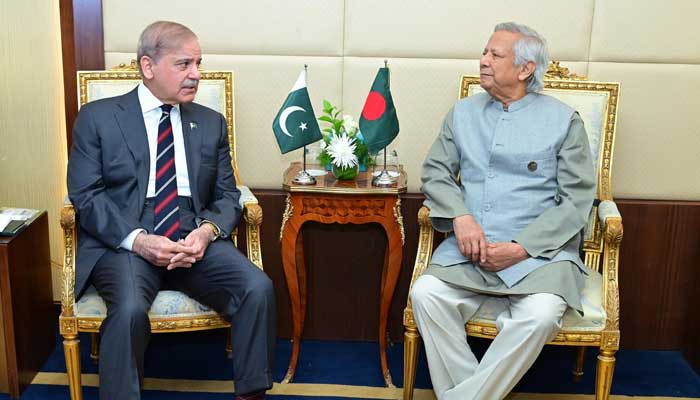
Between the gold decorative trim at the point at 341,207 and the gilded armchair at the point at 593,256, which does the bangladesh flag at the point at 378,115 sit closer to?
the gold decorative trim at the point at 341,207

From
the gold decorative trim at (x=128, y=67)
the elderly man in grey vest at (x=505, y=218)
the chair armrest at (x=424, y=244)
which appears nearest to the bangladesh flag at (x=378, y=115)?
the elderly man in grey vest at (x=505, y=218)

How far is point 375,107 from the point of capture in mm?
3186

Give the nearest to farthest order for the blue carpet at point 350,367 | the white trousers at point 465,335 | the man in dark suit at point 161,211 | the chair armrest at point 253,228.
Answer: the white trousers at point 465,335 → the man in dark suit at point 161,211 → the chair armrest at point 253,228 → the blue carpet at point 350,367

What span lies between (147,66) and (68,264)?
747 mm

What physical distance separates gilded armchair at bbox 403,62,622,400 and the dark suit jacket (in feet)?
2.57

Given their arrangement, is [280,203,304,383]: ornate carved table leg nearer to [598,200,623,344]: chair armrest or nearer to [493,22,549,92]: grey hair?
[493,22,549,92]: grey hair

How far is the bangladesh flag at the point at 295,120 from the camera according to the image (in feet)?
10.5

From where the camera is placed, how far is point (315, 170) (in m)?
3.42

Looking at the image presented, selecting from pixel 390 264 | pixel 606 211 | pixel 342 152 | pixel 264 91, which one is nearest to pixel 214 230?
pixel 342 152

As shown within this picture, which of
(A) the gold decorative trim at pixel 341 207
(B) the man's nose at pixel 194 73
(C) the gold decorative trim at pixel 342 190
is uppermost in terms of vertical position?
(B) the man's nose at pixel 194 73

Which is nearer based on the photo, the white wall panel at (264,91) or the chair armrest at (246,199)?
the chair armrest at (246,199)

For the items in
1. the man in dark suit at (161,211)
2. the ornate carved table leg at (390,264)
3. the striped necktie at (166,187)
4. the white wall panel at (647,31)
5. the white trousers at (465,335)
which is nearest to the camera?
the white trousers at (465,335)

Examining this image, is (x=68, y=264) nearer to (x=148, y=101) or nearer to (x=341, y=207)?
(x=148, y=101)

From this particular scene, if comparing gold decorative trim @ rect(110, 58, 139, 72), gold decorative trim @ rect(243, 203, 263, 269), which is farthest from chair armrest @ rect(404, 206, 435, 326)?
gold decorative trim @ rect(110, 58, 139, 72)
